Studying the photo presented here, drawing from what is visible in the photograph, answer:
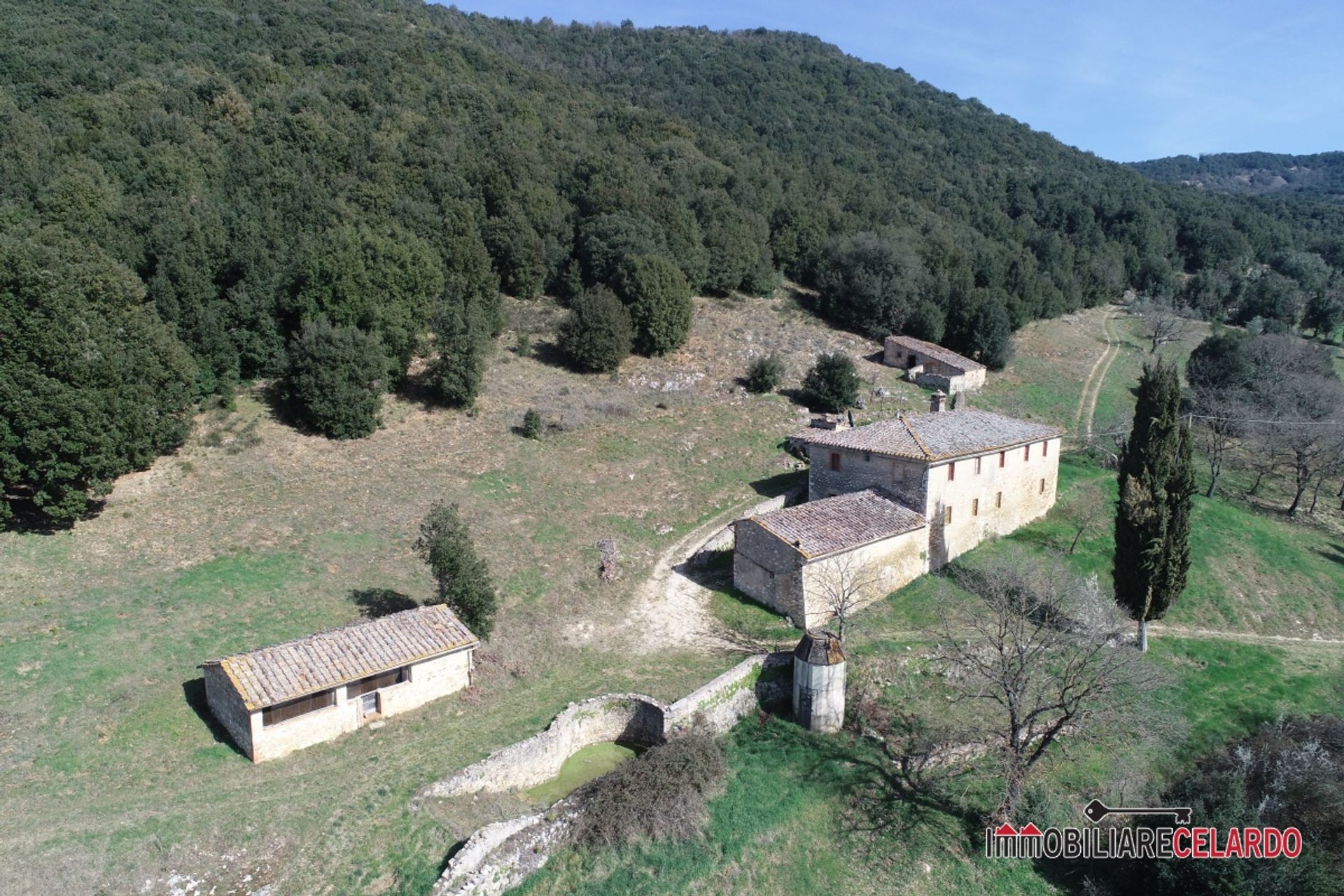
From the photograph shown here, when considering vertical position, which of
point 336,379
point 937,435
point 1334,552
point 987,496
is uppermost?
point 336,379

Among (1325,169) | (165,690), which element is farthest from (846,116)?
(1325,169)

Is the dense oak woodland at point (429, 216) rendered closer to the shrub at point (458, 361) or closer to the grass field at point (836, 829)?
the shrub at point (458, 361)

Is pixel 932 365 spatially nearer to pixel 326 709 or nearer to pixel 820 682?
pixel 820 682

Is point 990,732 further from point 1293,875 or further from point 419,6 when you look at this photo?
point 419,6

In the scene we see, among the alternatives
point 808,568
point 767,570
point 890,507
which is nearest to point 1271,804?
point 808,568

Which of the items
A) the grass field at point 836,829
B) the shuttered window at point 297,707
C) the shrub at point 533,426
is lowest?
the grass field at point 836,829

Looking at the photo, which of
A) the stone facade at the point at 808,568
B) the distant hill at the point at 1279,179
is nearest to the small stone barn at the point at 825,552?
the stone facade at the point at 808,568
